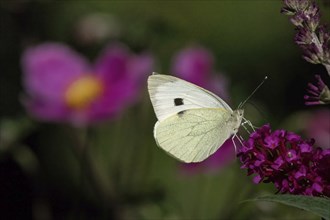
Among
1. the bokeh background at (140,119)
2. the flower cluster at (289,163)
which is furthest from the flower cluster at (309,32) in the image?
the bokeh background at (140,119)

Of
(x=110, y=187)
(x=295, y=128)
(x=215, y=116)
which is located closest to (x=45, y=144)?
(x=110, y=187)

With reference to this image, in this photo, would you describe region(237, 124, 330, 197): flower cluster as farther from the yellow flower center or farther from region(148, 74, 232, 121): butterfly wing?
the yellow flower center

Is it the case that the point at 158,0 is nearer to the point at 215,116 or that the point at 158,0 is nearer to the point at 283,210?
the point at 283,210

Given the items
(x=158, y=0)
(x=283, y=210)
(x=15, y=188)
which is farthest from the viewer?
(x=158, y=0)

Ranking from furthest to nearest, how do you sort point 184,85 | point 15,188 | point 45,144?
point 45,144
point 15,188
point 184,85

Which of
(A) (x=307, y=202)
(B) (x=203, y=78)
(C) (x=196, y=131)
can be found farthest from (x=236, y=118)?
(B) (x=203, y=78)

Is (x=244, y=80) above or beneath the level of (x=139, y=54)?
beneath

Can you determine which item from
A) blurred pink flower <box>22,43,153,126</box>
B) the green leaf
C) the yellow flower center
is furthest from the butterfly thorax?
the yellow flower center

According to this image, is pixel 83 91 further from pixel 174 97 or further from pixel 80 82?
pixel 174 97
